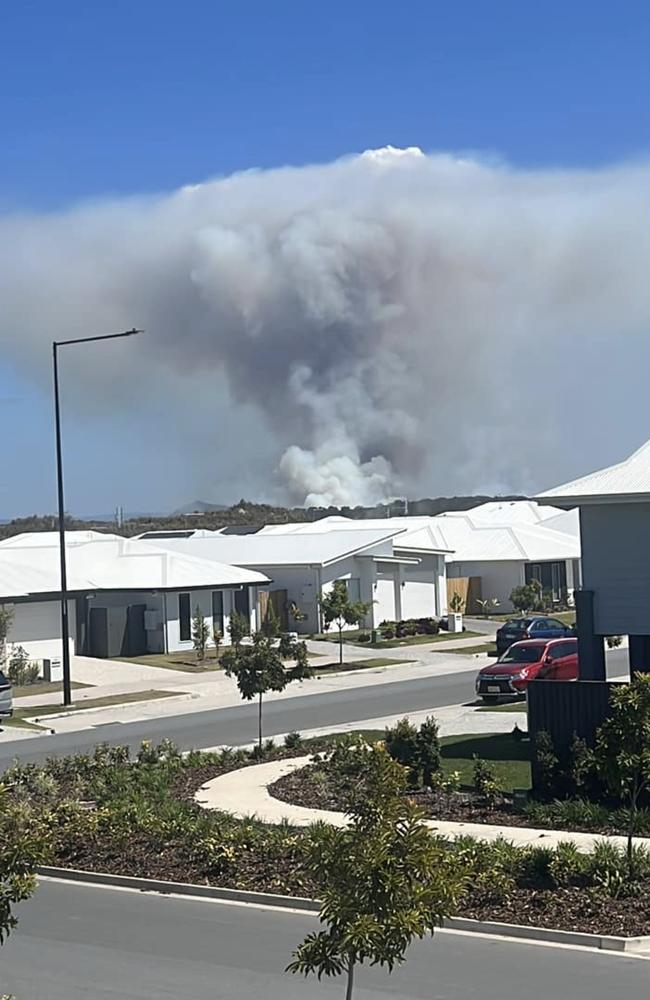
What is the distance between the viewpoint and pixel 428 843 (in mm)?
8766

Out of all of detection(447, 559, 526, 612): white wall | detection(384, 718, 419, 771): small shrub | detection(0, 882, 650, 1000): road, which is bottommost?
detection(0, 882, 650, 1000): road

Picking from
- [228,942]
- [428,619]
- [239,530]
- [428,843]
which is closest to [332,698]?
[428,619]

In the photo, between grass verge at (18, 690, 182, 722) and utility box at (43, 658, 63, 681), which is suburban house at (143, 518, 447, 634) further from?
grass verge at (18, 690, 182, 722)

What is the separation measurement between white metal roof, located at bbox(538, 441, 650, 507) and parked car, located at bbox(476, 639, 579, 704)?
8815mm

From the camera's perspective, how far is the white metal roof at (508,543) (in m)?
67.3

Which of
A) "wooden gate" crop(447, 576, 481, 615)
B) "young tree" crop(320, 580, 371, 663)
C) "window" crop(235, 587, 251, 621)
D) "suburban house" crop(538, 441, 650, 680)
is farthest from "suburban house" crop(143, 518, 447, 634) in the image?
"suburban house" crop(538, 441, 650, 680)

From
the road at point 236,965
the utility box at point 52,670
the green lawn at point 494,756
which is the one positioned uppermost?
the utility box at point 52,670

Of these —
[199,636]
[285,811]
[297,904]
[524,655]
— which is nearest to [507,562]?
A: [199,636]

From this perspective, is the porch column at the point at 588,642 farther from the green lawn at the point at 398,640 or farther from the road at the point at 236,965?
the green lawn at the point at 398,640

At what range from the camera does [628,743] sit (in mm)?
14812

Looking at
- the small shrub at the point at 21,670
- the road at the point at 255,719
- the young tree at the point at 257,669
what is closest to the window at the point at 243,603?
the small shrub at the point at 21,670

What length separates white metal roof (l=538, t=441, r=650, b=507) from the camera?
22.3 m

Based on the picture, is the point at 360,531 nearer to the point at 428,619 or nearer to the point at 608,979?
the point at 428,619

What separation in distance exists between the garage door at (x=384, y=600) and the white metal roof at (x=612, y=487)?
3394 cm
